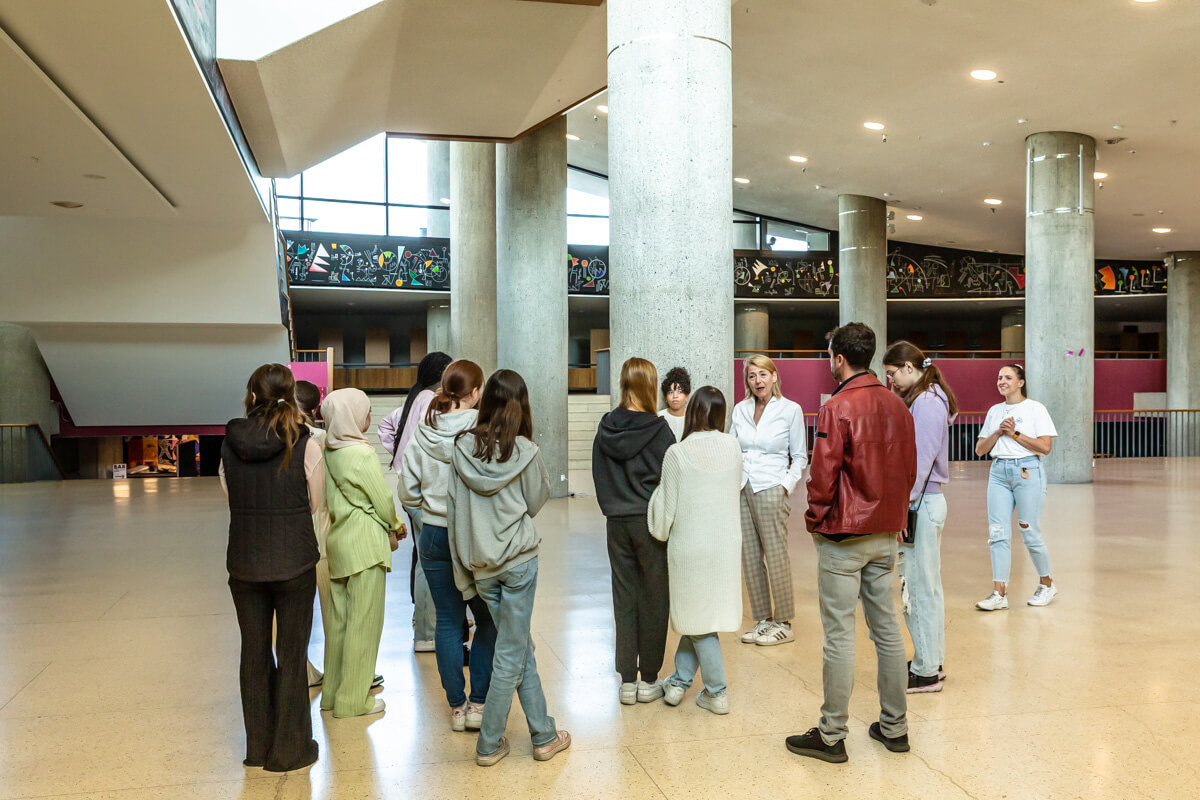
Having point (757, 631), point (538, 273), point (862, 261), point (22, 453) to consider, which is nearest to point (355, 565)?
point (757, 631)

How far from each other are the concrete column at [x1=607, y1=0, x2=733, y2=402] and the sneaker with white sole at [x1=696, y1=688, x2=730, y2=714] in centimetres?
145

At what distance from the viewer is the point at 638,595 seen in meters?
3.92

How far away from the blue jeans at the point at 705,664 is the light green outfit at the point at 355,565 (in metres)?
1.29

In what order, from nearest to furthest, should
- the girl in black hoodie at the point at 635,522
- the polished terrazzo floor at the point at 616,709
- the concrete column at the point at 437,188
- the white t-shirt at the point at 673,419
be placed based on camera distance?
the polished terrazzo floor at the point at 616,709, the girl in black hoodie at the point at 635,522, the white t-shirt at the point at 673,419, the concrete column at the point at 437,188

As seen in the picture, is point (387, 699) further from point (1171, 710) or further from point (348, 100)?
point (348, 100)

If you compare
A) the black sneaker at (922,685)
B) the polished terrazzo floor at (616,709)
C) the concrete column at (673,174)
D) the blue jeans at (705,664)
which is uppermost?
the concrete column at (673,174)

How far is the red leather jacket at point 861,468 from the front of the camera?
10.7 feet

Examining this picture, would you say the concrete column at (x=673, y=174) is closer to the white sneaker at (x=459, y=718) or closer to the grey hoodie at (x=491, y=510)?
the grey hoodie at (x=491, y=510)

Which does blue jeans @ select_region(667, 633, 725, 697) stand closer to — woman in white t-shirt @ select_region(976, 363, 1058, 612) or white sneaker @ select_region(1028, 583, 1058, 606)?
woman in white t-shirt @ select_region(976, 363, 1058, 612)

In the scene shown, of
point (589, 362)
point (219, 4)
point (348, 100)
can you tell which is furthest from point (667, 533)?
point (589, 362)

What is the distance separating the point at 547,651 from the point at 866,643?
1677 millimetres

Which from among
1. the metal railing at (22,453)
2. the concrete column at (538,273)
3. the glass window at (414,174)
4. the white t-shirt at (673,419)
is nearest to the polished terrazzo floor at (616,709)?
the white t-shirt at (673,419)

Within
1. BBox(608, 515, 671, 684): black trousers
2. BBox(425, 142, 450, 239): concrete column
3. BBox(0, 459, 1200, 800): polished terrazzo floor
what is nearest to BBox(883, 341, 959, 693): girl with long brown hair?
BBox(0, 459, 1200, 800): polished terrazzo floor

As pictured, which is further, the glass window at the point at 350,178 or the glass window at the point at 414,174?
the glass window at the point at 414,174
